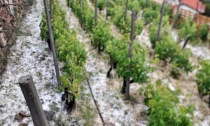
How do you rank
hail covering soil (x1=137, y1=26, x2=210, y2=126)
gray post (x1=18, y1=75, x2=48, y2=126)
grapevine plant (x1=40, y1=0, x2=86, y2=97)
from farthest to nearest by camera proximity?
hail covering soil (x1=137, y1=26, x2=210, y2=126)
grapevine plant (x1=40, y1=0, x2=86, y2=97)
gray post (x1=18, y1=75, x2=48, y2=126)

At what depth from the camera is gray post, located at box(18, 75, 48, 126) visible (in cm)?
238

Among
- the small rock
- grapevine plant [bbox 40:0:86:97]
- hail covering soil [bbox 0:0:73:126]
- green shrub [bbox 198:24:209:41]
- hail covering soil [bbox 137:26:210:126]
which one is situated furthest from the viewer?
green shrub [bbox 198:24:209:41]

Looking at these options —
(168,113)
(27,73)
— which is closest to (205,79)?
(168,113)

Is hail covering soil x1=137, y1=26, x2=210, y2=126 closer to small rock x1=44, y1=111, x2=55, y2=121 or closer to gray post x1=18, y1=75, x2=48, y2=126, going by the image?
small rock x1=44, y1=111, x2=55, y2=121

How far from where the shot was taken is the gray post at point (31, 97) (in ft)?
7.82

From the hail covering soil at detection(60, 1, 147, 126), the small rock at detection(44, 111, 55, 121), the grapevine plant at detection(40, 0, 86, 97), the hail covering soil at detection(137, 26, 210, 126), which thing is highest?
the grapevine plant at detection(40, 0, 86, 97)

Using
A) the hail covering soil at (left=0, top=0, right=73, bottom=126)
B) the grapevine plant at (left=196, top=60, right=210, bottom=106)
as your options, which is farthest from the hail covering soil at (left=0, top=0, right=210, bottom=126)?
the grapevine plant at (left=196, top=60, right=210, bottom=106)

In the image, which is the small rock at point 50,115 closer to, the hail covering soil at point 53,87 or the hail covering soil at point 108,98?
the hail covering soil at point 53,87

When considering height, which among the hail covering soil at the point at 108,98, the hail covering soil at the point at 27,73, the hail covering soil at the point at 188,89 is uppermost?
the hail covering soil at the point at 27,73

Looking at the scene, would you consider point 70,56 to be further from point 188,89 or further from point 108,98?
point 188,89

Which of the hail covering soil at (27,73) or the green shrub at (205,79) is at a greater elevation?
the hail covering soil at (27,73)

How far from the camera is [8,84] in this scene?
841cm

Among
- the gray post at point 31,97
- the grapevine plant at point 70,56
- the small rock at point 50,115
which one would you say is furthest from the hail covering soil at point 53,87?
the gray post at point 31,97

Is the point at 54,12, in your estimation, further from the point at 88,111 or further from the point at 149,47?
the point at 149,47
